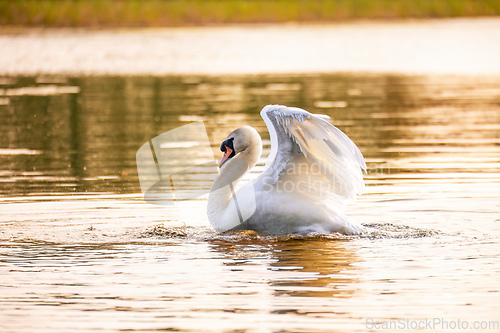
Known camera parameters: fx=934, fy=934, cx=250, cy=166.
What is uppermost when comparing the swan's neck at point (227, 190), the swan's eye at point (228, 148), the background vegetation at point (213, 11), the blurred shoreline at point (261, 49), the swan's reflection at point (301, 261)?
the background vegetation at point (213, 11)

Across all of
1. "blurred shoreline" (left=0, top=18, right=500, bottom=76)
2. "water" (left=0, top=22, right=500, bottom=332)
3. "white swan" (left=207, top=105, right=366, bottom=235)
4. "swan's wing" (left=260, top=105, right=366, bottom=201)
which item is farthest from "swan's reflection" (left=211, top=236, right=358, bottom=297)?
"blurred shoreline" (left=0, top=18, right=500, bottom=76)

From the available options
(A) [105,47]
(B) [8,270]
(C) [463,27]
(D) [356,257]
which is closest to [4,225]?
(B) [8,270]

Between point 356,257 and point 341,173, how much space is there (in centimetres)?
126

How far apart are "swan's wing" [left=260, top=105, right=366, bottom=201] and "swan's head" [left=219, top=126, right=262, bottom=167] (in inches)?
23.1

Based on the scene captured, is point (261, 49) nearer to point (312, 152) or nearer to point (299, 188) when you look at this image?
point (299, 188)

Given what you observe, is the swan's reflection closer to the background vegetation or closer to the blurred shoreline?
the blurred shoreline

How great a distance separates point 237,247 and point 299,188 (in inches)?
36.0

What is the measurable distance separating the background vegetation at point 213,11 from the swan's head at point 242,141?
3406cm

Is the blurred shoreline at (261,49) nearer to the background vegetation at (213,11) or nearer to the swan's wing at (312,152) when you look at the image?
the background vegetation at (213,11)

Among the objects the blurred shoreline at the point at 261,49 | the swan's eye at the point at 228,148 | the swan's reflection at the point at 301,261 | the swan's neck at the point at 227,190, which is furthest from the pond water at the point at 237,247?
the blurred shoreline at the point at 261,49

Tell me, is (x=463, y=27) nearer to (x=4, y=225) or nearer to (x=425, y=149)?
(x=425, y=149)

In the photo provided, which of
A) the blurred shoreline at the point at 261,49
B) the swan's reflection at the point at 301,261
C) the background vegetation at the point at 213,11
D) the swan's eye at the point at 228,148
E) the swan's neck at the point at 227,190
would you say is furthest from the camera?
the background vegetation at the point at 213,11

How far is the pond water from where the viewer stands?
20.6 feet

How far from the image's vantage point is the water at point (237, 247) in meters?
6.27
